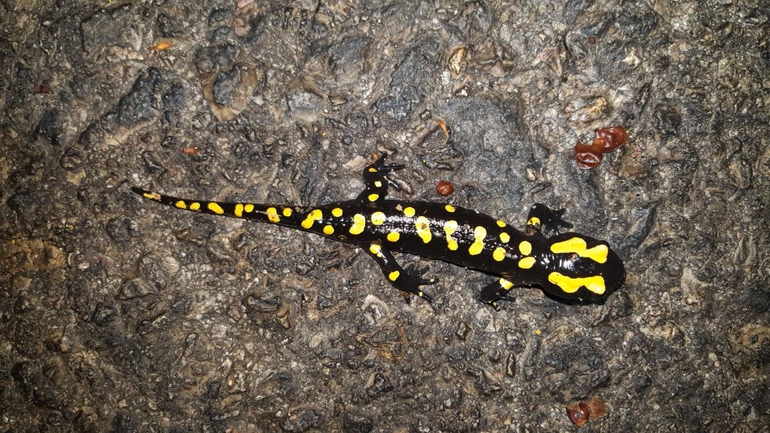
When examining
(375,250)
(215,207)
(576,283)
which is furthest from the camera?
(375,250)

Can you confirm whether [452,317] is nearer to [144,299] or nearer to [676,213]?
[676,213]

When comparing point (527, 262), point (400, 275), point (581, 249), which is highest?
point (581, 249)

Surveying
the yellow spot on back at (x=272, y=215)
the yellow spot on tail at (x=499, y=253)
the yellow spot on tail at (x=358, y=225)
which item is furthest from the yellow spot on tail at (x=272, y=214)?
the yellow spot on tail at (x=499, y=253)

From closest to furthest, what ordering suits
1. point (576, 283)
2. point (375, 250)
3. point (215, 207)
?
point (576, 283), point (215, 207), point (375, 250)

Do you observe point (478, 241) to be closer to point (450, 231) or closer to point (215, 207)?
point (450, 231)

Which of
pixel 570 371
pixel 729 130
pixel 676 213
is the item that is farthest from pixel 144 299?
pixel 729 130

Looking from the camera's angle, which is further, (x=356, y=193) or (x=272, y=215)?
(x=356, y=193)

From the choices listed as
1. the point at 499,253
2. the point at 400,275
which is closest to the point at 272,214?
the point at 400,275
